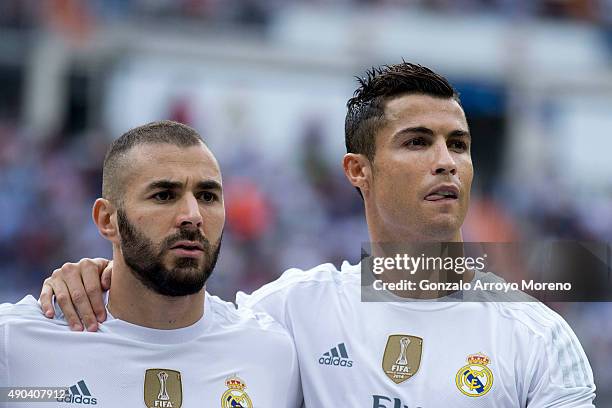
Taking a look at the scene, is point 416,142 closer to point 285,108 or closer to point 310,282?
point 310,282

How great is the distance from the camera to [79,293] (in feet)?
13.7

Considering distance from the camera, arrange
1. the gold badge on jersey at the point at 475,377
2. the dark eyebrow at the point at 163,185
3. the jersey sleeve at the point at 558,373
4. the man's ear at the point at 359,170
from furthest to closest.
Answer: the man's ear at the point at 359,170
the dark eyebrow at the point at 163,185
the gold badge on jersey at the point at 475,377
the jersey sleeve at the point at 558,373

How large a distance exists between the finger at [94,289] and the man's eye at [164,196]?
470mm

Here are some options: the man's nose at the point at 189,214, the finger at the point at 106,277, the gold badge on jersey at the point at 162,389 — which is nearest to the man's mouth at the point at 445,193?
the man's nose at the point at 189,214

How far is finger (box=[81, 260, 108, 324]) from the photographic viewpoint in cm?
415

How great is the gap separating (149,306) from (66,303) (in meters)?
0.32

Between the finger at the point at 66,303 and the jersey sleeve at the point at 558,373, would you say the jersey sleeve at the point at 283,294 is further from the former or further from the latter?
the jersey sleeve at the point at 558,373

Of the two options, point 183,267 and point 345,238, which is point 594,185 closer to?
point 345,238

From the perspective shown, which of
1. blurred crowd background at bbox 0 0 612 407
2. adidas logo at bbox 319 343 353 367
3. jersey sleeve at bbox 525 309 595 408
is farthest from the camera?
blurred crowd background at bbox 0 0 612 407

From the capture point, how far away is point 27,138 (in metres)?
14.8

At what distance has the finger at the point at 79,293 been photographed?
13.4 ft

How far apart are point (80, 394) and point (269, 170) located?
11.3 m

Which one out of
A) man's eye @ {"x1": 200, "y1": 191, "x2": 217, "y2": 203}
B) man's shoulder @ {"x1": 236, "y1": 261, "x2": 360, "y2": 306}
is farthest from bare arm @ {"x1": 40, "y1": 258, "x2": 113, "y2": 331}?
man's shoulder @ {"x1": 236, "y1": 261, "x2": 360, "y2": 306}

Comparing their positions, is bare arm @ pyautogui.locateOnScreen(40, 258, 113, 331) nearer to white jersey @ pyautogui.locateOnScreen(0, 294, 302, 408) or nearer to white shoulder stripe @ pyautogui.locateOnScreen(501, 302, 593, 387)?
white jersey @ pyautogui.locateOnScreen(0, 294, 302, 408)
